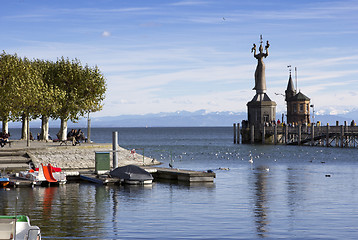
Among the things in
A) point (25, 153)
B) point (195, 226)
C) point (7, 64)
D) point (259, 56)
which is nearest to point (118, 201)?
point (195, 226)

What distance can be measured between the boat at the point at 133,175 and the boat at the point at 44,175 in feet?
13.0

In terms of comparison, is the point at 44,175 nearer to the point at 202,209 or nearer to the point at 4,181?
the point at 4,181

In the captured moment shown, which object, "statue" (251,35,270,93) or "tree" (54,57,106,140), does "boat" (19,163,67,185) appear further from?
"statue" (251,35,270,93)

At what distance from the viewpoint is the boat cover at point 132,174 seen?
42.9m

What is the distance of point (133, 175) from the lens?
43125 mm

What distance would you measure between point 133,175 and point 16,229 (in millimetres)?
25697

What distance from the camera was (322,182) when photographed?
156 ft

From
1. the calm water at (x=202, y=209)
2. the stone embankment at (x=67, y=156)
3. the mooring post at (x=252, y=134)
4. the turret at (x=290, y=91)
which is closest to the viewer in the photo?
the calm water at (x=202, y=209)

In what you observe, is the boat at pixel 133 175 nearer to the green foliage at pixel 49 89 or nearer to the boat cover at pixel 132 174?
the boat cover at pixel 132 174

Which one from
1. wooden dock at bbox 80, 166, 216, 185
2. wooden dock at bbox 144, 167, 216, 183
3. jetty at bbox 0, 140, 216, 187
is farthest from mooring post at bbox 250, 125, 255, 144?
wooden dock at bbox 80, 166, 216, 185

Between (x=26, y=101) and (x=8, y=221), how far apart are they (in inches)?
1700

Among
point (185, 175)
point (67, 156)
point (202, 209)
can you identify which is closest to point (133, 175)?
point (185, 175)

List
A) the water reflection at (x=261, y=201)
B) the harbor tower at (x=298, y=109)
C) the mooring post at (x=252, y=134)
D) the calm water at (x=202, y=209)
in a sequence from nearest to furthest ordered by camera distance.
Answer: the calm water at (x=202, y=209), the water reflection at (x=261, y=201), the mooring post at (x=252, y=134), the harbor tower at (x=298, y=109)

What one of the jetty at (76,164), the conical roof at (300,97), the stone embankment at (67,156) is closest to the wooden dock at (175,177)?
the jetty at (76,164)
